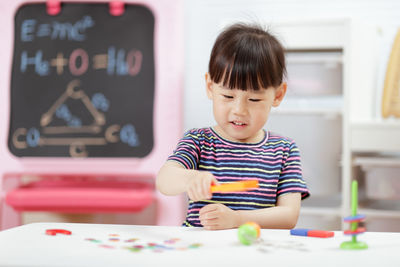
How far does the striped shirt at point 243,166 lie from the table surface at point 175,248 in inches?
9.0

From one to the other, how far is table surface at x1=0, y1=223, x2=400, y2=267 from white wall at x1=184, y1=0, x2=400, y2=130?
68.9 inches

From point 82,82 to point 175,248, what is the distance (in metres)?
1.61

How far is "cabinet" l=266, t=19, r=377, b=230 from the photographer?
6.55 ft

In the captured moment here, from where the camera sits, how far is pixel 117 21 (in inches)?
83.5

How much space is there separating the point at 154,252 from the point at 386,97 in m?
1.71

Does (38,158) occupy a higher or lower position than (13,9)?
lower

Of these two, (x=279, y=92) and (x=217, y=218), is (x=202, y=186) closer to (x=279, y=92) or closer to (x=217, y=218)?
(x=217, y=218)

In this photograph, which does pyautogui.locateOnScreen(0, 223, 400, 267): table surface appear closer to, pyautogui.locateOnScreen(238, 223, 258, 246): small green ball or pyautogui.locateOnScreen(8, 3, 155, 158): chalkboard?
pyautogui.locateOnScreen(238, 223, 258, 246): small green ball

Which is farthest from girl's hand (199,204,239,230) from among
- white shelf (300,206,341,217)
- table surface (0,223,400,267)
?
white shelf (300,206,341,217)

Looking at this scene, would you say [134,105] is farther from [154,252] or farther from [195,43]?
[154,252]

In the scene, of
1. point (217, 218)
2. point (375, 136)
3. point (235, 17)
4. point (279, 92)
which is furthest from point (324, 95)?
point (217, 218)

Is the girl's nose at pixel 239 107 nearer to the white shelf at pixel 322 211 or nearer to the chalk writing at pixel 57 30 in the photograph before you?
the white shelf at pixel 322 211

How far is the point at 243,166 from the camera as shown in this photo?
0.98m

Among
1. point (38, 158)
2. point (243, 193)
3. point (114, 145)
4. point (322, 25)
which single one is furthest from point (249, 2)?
A: point (243, 193)
